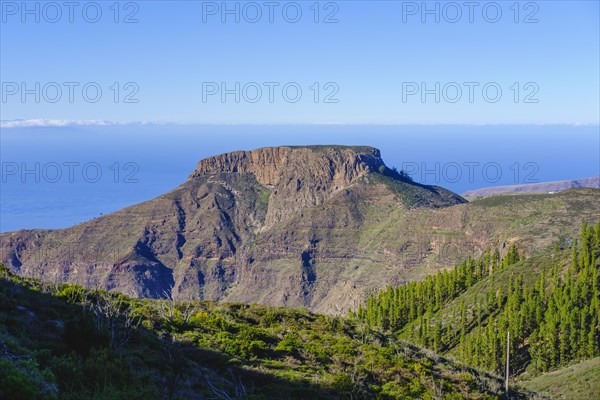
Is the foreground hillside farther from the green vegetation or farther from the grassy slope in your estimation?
the green vegetation

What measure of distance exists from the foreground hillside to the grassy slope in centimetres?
972

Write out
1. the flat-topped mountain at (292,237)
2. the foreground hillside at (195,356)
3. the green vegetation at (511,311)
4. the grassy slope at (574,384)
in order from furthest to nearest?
the flat-topped mountain at (292,237), the green vegetation at (511,311), the grassy slope at (574,384), the foreground hillside at (195,356)

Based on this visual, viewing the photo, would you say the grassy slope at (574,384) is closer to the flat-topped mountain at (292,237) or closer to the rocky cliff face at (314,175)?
the flat-topped mountain at (292,237)

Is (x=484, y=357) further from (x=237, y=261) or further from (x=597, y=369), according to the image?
(x=237, y=261)

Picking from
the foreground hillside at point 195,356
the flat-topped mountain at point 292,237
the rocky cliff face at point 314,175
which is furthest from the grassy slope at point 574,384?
the rocky cliff face at point 314,175

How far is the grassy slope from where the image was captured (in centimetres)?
3825

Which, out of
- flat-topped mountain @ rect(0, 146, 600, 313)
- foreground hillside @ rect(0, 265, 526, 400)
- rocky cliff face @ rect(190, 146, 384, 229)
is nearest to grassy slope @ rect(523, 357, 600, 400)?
foreground hillside @ rect(0, 265, 526, 400)

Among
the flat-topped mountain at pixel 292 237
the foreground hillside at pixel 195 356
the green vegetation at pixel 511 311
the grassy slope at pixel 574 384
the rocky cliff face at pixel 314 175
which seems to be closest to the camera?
the foreground hillside at pixel 195 356

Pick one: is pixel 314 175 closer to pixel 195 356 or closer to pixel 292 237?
pixel 292 237

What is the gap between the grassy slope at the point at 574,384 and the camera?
38.2 m

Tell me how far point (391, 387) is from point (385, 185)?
14592cm

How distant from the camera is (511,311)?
209ft

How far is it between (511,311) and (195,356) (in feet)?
165

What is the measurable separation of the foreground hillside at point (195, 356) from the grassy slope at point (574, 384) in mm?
9717
